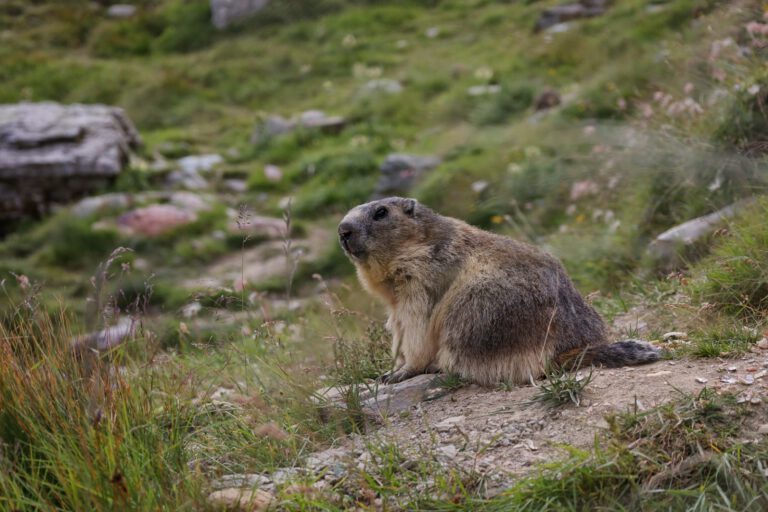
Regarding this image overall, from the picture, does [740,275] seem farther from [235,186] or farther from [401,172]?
[235,186]

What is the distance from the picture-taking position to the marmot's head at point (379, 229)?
18.8ft

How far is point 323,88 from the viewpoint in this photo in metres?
19.6

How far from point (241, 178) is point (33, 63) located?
9.82 metres

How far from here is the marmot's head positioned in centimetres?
574

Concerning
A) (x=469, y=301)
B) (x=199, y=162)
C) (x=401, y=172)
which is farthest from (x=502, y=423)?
(x=199, y=162)

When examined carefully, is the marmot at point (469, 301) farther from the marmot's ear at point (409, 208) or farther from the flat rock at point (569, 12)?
the flat rock at point (569, 12)

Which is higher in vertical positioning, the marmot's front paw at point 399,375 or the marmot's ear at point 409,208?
the marmot's ear at point 409,208

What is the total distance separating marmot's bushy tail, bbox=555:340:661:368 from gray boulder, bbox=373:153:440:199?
809cm

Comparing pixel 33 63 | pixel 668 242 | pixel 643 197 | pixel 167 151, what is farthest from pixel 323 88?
pixel 668 242

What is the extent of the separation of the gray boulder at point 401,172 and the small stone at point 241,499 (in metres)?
9.31

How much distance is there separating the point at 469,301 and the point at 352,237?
1.06 meters

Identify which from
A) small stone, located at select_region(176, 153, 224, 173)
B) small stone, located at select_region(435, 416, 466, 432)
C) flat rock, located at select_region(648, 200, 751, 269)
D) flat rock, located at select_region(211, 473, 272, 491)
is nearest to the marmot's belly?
small stone, located at select_region(435, 416, 466, 432)

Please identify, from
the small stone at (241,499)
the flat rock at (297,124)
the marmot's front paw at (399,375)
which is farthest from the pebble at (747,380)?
the flat rock at (297,124)

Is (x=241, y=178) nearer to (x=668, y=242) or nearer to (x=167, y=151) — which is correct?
(x=167, y=151)
